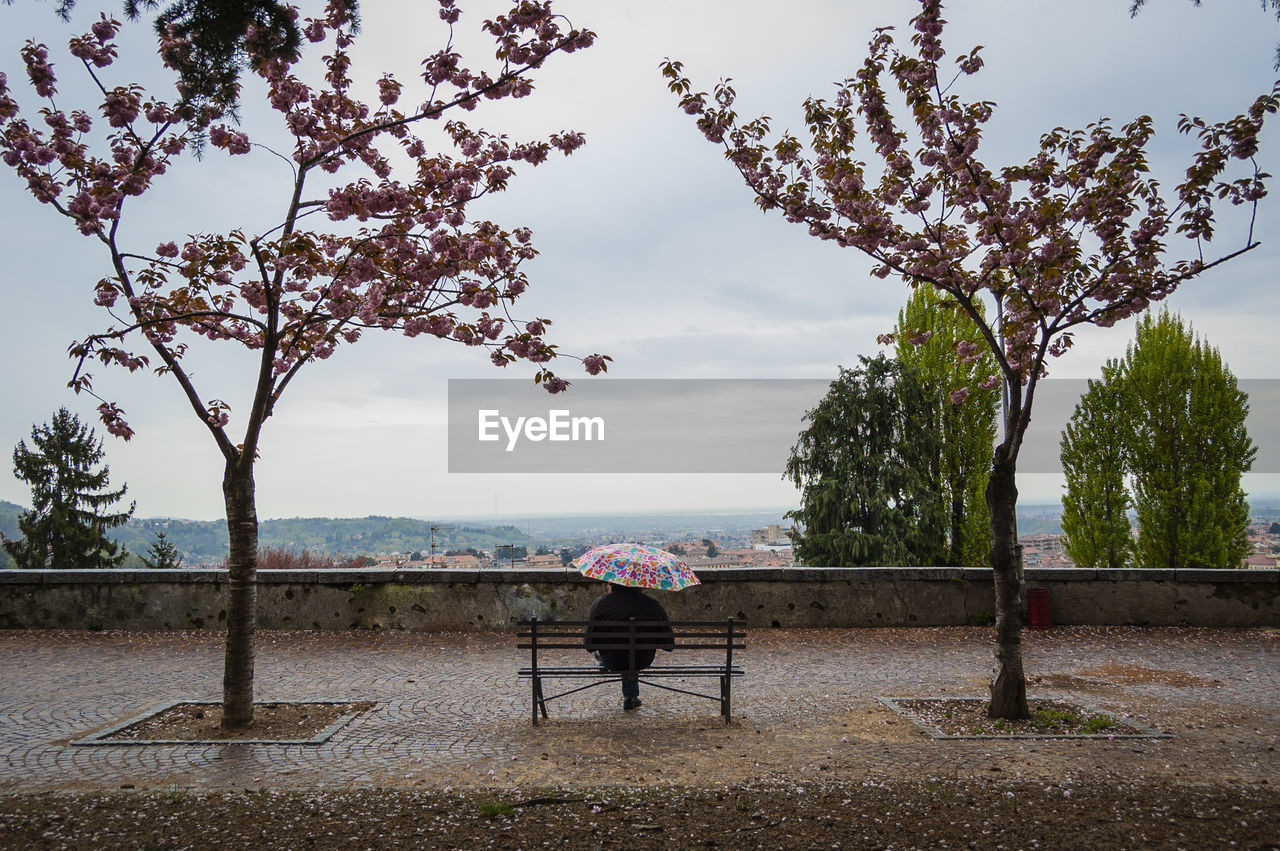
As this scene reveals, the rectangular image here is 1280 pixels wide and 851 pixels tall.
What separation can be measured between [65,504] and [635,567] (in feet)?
146

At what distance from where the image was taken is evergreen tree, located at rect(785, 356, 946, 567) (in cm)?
2144

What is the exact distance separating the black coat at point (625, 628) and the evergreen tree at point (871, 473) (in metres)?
15.2

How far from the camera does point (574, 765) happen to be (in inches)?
211

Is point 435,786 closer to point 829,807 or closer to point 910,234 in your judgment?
point 829,807

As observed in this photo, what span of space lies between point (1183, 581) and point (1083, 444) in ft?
40.5

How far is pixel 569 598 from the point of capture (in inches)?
443

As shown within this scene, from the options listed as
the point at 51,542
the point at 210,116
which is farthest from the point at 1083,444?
the point at 51,542

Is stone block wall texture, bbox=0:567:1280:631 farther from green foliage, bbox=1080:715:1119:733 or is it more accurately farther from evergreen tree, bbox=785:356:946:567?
evergreen tree, bbox=785:356:946:567

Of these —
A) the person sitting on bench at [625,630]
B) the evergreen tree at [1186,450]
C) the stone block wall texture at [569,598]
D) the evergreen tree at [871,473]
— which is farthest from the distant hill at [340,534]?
the person sitting on bench at [625,630]

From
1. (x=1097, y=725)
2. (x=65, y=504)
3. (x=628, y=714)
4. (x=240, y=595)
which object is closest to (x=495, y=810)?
(x=628, y=714)

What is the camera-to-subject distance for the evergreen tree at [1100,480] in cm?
2256

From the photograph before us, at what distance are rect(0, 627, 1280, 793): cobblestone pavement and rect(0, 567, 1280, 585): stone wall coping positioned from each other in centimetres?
74

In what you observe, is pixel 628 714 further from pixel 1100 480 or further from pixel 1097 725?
pixel 1100 480

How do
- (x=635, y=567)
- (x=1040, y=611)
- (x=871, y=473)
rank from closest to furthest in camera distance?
(x=635, y=567), (x=1040, y=611), (x=871, y=473)
